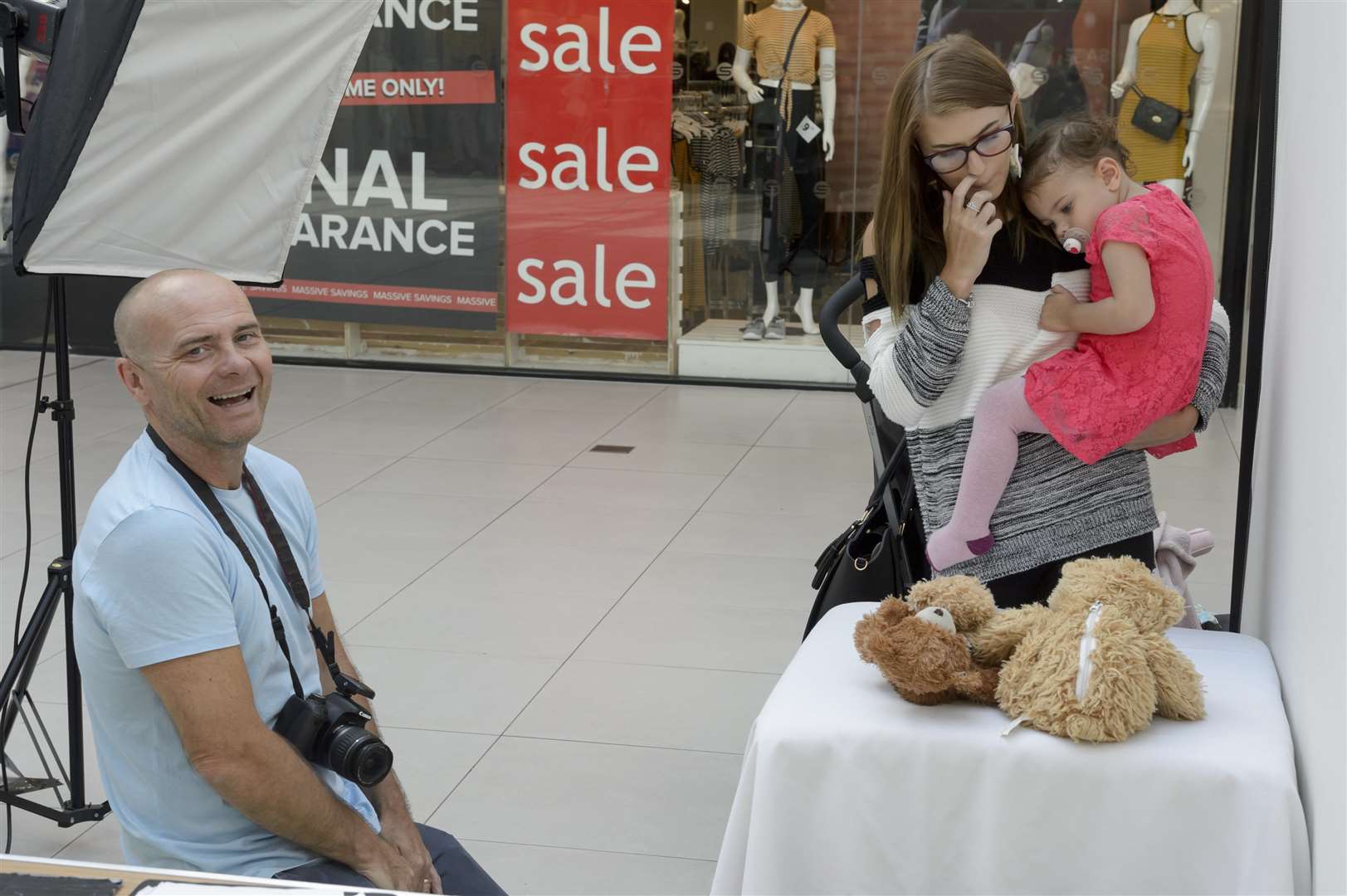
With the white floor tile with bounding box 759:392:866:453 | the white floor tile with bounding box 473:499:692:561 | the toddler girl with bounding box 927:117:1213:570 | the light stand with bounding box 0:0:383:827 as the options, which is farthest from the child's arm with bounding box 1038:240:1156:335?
the white floor tile with bounding box 759:392:866:453

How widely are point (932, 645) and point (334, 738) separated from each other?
795 mm

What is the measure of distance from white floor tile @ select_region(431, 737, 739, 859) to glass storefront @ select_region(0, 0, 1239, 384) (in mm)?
4770

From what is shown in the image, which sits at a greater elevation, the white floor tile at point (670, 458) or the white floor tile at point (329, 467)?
the white floor tile at point (329, 467)

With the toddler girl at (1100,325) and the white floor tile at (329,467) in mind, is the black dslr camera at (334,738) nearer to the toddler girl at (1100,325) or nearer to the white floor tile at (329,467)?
the toddler girl at (1100,325)

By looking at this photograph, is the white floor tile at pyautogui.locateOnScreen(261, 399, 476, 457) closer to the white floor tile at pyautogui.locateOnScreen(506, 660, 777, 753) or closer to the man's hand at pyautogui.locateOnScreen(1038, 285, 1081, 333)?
the white floor tile at pyautogui.locateOnScreen(506, 660, 777, 753)

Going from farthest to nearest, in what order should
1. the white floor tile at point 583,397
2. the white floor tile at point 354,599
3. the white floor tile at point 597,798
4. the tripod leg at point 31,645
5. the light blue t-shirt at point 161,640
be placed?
the white floor tile at point 583,397, the white floor tile at point 354,599, the white floor tile at point 597,798, the tripod leg at point 31,645, the light blue t-shirt at point 161,640

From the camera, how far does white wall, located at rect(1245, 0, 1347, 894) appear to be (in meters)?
1.27

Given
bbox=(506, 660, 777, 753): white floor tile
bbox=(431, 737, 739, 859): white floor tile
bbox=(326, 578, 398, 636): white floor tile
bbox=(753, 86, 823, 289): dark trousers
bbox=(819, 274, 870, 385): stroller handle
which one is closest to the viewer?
bbox=(819, 274, 870, 385): stroller handle

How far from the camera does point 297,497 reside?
204cm

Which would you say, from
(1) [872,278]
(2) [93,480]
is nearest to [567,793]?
(1) [872,278]

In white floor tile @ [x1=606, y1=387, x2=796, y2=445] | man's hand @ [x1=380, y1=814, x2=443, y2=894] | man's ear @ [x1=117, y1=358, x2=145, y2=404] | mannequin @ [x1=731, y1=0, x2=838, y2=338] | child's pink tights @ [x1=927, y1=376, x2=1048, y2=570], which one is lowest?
white floor tile @ [x1=606, y1=387, x2=796, y2=445]

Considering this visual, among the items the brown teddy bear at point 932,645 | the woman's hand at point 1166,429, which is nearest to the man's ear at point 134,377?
the brown teddy bear at point 932,645

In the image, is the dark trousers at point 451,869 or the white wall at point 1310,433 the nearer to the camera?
the white wall at point 1310,433

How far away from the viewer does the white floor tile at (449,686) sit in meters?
3.46
